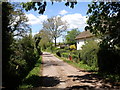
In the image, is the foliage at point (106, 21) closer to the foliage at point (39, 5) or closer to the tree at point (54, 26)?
the foliage at point (39, 5)

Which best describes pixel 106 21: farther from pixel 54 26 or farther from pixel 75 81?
pixel 54 26

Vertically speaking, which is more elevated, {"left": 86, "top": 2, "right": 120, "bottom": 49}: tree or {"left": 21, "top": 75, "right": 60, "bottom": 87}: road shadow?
{"left": 86, "top": 2, "right": 120, "bottom": 49}: tree

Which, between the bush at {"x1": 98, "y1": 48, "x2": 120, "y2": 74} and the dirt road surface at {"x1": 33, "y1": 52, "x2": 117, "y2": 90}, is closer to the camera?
the dirt road surface at {"x1": 33, "y1": 52, "x2": 117, "y2": 90}

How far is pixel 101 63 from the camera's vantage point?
15.3m

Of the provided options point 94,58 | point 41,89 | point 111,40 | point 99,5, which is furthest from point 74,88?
point 94,58

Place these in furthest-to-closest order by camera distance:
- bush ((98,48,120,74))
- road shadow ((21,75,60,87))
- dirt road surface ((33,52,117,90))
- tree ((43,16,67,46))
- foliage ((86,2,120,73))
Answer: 1. tree ((43,16,67,46))
2. bush ((98,48,120,74))
3. foliage ((86,2,120,73))
4. road shadow ((21,75,60,87))
5. dirt road surface ((33,52,117,90))

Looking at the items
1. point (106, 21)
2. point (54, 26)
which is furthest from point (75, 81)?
point (54, 26)

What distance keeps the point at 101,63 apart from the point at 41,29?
50881 mm

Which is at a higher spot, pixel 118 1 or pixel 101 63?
pixel 118 1

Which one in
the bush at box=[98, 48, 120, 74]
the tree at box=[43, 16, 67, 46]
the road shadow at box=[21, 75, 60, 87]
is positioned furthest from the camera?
the tree at box=[43, 16, 67, 46]

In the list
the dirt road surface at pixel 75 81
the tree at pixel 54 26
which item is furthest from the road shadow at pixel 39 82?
the tree at pixel 54 26

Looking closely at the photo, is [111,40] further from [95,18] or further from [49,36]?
[49,36]

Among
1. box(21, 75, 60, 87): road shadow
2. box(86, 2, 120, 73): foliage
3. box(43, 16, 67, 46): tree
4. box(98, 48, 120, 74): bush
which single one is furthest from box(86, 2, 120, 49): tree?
box(43, 16, 67, 46): tree

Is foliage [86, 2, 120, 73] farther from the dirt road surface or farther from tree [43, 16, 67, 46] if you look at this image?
tree [43, 16, 67, 46]
